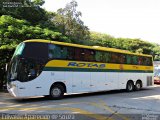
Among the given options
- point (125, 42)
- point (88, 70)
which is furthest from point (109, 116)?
point (125, 42)

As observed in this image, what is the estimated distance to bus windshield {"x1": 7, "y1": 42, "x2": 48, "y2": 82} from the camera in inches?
567

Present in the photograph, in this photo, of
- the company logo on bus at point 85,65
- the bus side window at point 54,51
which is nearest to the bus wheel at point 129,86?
the company logo on bus at point 85,65

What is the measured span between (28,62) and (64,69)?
2.49m

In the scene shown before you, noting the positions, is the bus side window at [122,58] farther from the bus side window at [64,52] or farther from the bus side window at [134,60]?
the bus side window at [64,52]

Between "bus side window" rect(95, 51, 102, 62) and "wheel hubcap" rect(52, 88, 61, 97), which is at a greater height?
"bus side window" rect(95, 51, 102, 62)

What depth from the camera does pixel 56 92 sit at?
52.5ft

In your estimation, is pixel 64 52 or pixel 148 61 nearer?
pixel 64 52

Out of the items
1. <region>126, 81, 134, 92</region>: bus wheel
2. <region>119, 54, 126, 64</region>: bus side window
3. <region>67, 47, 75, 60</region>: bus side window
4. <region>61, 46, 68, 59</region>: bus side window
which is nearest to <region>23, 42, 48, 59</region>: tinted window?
<region>61, 46, 68, 59</region>: bus side window

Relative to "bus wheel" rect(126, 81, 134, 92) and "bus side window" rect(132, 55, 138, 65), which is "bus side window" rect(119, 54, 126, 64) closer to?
"bus side window" rect(132, 55, 138, 65)

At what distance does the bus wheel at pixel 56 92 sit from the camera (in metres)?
15.8

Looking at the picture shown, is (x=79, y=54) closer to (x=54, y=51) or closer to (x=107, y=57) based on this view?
(x=54, y=51)

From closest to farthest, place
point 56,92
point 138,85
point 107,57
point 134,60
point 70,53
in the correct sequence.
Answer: point 56,92, point 70,53, point 107,57, point 134,60, point 138,85

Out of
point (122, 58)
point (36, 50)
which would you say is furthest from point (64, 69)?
point (122, 58)

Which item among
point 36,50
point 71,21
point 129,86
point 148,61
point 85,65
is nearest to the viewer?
point 36,50
